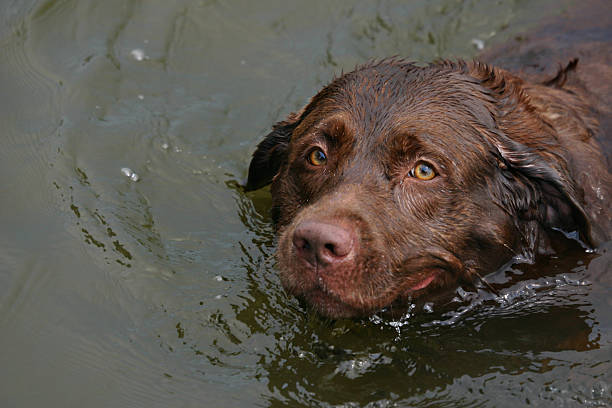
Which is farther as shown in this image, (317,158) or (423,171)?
(317,158)

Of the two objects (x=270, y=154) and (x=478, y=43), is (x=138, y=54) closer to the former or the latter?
(x=270, y=154)

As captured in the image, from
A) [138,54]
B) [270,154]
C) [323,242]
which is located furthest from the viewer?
[138,54]

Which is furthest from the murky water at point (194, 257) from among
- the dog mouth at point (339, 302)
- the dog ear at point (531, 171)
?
the dog mouth at point (339, 302)

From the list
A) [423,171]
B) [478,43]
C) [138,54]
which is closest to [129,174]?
[138,54]

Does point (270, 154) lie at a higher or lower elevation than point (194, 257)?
higher

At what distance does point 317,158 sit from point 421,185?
718 mm

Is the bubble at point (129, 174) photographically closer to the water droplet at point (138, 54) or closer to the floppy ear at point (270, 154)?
the floppy ear at point (270, 154)

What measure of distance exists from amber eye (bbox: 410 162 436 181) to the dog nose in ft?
2.29

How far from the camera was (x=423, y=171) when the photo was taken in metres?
4.82

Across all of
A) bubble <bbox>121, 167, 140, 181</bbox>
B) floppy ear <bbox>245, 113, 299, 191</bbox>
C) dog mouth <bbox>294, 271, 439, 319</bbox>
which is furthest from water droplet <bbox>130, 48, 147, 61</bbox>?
dog mouth <bbox>294, 271, 439, 319</bbox>

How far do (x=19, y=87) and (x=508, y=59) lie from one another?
424 cm

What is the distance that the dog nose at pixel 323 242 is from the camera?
13.7 ft

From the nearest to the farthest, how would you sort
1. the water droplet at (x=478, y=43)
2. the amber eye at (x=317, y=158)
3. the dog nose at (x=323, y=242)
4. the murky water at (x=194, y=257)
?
the dog nose at (x=323, y=242), the murky water at (x=194, y=257), the amber eye at (x=317, y=158), the water droplet at (x=478, y=43)

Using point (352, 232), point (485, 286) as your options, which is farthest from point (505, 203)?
point (352, 232)
